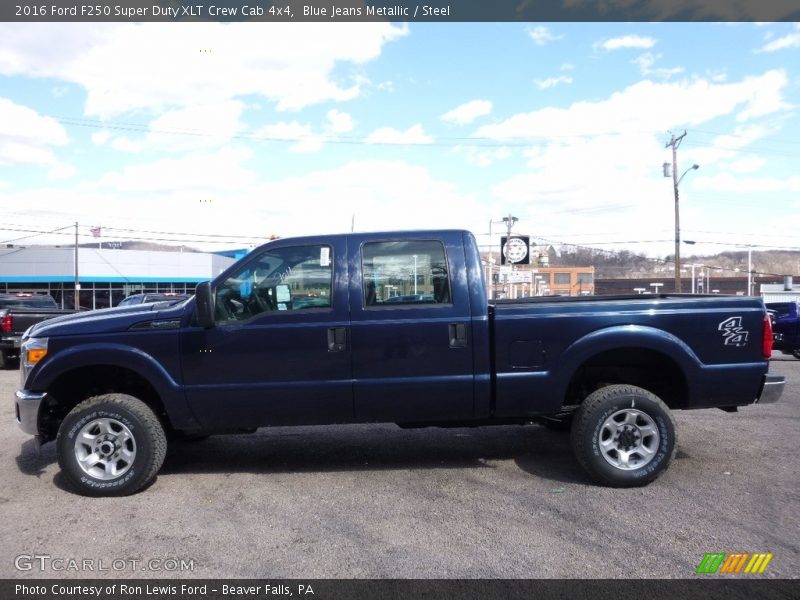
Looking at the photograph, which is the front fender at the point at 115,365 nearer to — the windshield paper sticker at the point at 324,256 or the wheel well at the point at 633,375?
the windshield paper sticker at the point at 324,256

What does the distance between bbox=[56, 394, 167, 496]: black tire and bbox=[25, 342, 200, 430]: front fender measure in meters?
0.24

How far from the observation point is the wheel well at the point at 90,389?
532 cm

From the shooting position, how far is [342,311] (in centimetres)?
516

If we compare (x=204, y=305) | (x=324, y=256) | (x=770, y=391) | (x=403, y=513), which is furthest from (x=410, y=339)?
(x=770, y=391)

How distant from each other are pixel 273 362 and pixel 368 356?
2.52ft

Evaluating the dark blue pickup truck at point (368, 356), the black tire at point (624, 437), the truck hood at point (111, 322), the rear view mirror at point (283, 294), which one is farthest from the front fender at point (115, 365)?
the black tire at point (624, 437)

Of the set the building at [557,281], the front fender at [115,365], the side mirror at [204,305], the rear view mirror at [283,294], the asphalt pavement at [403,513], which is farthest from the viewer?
the building at [557,281]

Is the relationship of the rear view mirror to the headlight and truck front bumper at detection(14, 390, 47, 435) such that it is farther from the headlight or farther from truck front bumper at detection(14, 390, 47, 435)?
truck front bumper at detection(14, 390, 47, 435)

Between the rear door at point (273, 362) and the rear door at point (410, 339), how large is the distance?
0.15 metres

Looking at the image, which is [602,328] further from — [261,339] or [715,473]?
[261,339]

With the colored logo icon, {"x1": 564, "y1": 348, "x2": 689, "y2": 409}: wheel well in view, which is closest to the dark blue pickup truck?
{"x1": 564, "y1": 348, "x2": 689, "y2": 409}: wheel well

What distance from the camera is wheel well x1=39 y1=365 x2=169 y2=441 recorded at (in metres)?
5.32

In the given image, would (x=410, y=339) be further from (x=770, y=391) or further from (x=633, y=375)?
(x=770, y=391)

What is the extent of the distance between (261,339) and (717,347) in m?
3.74
